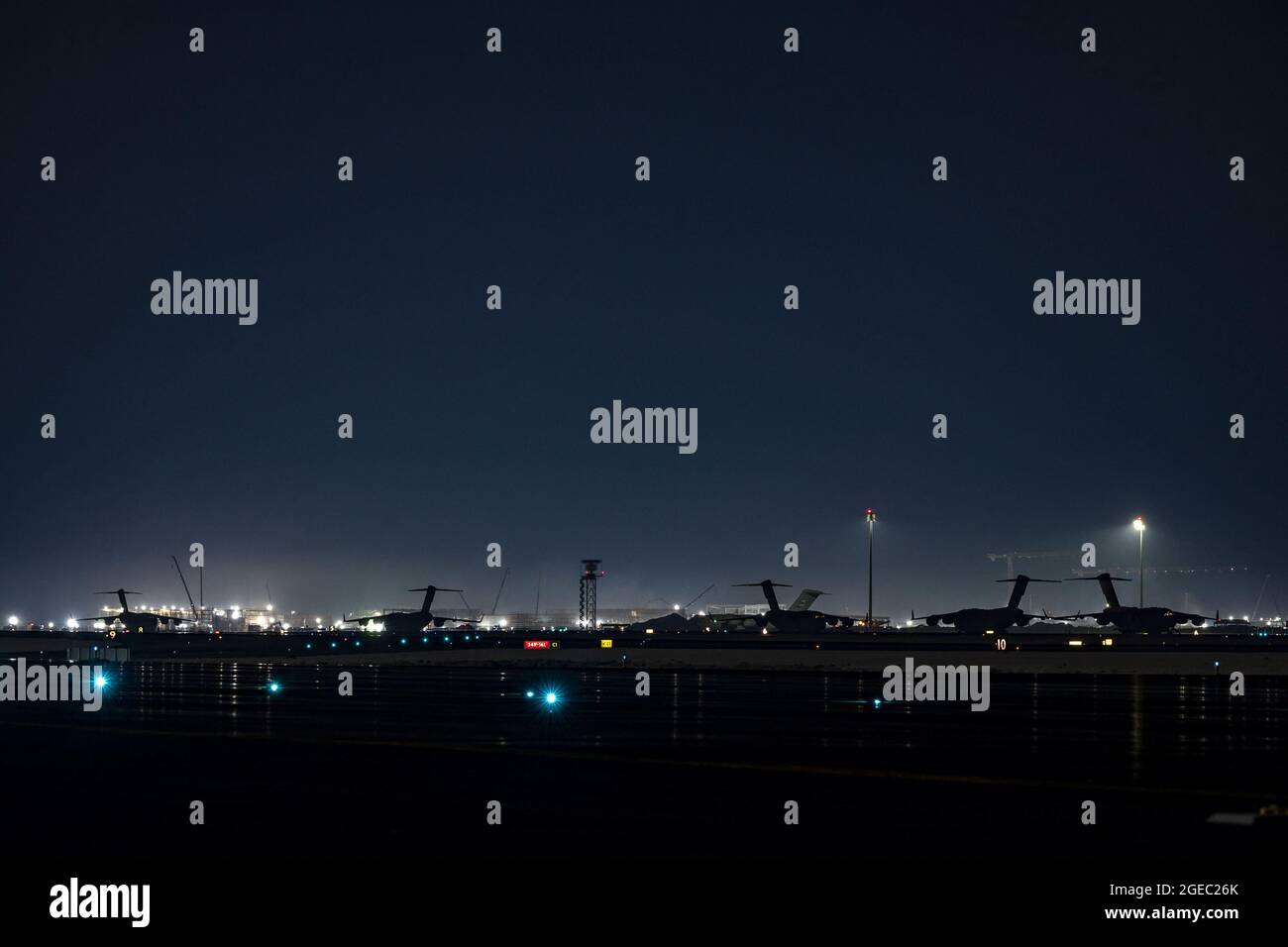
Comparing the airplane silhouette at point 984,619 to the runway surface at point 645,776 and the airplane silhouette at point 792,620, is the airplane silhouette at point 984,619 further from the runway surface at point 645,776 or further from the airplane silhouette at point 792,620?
the runway surface at point 645,776

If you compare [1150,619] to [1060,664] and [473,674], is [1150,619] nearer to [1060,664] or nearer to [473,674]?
[1060,664]

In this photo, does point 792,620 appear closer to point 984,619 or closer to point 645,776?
point 984,619

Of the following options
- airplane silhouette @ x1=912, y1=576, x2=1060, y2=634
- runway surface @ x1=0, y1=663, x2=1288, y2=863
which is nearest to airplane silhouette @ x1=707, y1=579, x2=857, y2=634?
airplane silhouette @ x1=912, y1=576, x2=1060, y2=634

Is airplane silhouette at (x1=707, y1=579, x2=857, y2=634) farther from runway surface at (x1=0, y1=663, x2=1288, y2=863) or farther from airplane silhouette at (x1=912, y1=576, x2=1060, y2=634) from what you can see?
runway surface at (x1=0, y1=663, x2=1288, y2=863)

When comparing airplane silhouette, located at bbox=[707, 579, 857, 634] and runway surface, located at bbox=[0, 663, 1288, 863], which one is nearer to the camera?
runway surface, located at bbox=[0, 663, 1288, 863]
